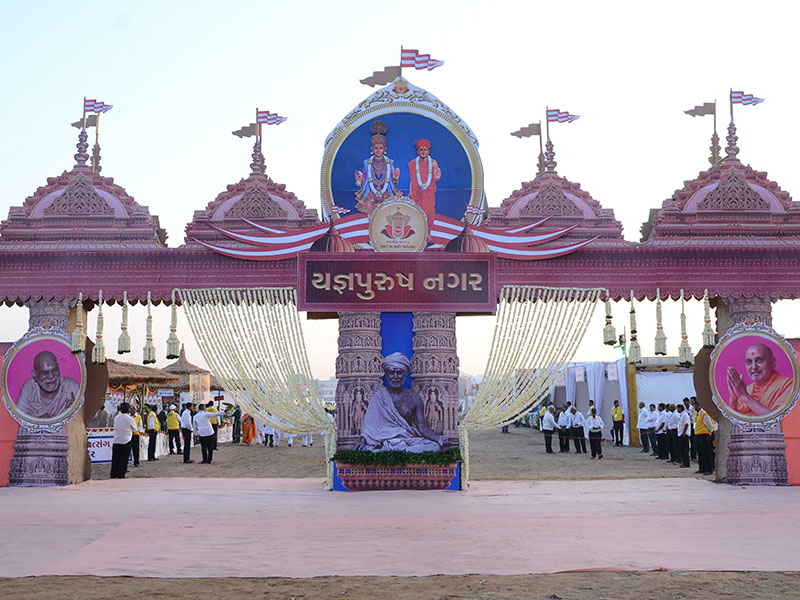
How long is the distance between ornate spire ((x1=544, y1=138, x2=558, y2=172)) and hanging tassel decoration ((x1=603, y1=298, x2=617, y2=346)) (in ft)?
7.54

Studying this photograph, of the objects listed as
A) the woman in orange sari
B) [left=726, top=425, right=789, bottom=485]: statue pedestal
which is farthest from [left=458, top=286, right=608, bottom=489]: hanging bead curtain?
the woman in orange sari

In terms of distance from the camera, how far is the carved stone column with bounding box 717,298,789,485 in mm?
12164

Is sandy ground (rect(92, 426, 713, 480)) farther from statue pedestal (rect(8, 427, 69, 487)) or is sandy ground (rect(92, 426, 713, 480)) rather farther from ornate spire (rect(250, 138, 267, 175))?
ornate spire (rect(250, 138, 267, 175))

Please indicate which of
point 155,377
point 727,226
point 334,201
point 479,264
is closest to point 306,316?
point 334,201

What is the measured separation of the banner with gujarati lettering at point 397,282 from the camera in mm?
12078

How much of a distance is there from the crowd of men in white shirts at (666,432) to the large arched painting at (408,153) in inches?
241

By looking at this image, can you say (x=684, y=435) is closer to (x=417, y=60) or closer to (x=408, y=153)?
(x=408, y=153)

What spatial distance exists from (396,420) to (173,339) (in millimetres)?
3504

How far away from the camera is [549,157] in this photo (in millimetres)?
12977

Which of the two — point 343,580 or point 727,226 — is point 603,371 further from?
point 343,580

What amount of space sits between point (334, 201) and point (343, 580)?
756cm

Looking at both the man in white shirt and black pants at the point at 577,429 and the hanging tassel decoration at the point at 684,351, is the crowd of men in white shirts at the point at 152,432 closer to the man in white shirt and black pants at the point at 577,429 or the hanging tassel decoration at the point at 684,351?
the man in white shirt and black pants at the point at 577,429

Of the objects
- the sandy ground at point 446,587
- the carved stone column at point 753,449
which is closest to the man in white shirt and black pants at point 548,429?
the carved stone column at point 753,449

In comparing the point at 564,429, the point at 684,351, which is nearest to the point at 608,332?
the point at 684,351
